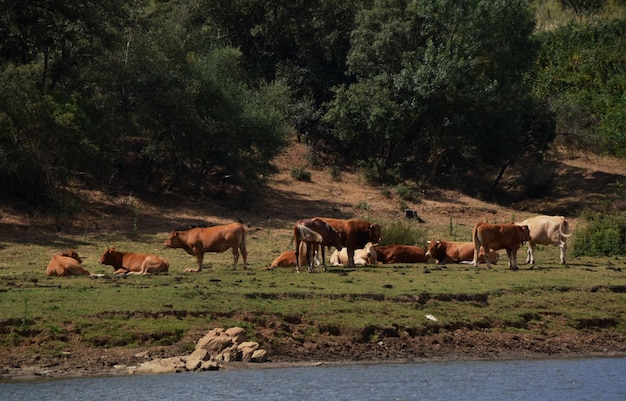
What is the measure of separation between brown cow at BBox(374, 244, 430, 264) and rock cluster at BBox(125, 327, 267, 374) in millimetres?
9445

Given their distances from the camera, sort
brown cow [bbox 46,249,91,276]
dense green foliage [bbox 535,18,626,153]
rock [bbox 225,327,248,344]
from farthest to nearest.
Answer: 1. dense green foliage [bbox 535,18,626,153]
2. brown cow [bbox 46,249,91,276]
3. rock [bbox 225,327,248,344]

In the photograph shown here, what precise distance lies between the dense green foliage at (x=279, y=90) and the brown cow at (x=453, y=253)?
10.7 metres

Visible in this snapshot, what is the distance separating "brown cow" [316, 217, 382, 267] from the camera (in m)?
27.4

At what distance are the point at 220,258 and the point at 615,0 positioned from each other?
42.3 metres

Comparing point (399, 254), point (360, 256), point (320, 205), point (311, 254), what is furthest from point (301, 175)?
point (311, 254)

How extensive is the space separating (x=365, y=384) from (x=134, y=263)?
8796 mm

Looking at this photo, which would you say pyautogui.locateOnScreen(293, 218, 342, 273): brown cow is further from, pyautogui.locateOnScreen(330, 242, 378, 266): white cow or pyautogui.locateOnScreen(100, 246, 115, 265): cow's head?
pyautogui.locateOnScreen(100, 246, 115, 265): cow's head

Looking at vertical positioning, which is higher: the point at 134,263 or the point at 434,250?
the point at 434,250

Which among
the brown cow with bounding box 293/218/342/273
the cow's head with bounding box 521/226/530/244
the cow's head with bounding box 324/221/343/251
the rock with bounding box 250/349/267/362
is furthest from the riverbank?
the cow's head with bounding box 324/221/343/251

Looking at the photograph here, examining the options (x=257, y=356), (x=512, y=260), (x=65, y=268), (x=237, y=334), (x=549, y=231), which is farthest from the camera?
(x=549, y=231)

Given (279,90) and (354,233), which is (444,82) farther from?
(354,233)

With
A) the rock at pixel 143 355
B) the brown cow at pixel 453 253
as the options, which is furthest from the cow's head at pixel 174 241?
the rock at pixel 143 355

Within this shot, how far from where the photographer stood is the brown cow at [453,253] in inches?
1123

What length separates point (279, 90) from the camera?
48656mm
